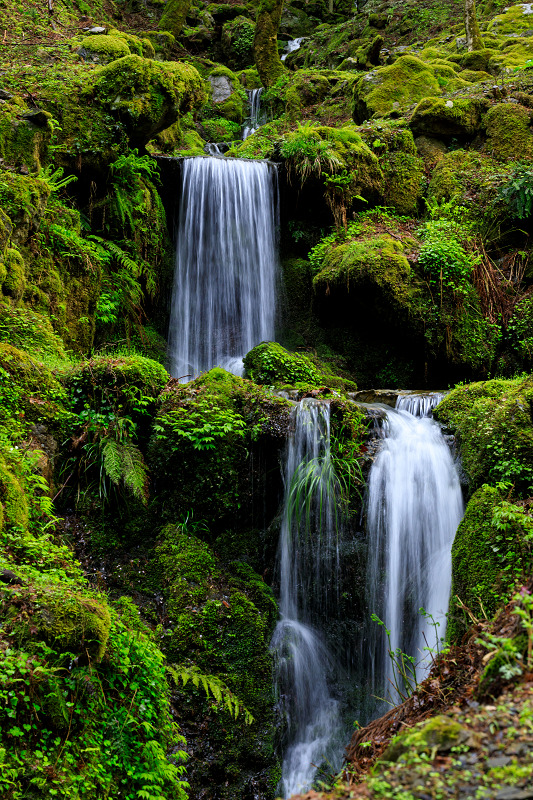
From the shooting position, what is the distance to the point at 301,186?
1031 centimetres

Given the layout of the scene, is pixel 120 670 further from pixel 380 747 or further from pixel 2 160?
pixel 2 160

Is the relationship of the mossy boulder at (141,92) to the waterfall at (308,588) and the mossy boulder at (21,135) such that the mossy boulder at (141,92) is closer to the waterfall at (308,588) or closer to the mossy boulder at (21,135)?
the mossy boulder at (21,135)

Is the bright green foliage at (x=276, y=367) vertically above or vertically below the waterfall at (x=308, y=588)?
above

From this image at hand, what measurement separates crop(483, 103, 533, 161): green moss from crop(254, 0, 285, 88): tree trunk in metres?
10.6

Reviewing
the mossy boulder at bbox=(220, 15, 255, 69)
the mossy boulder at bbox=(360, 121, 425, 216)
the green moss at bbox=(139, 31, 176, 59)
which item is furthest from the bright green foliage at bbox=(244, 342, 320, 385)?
the mossy boulder at bbox=(220, 15, 255, 69)

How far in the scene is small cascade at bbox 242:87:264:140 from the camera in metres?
17.6

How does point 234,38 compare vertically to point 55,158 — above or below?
above

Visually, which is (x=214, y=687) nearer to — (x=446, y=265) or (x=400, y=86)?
(x=446, y=265)

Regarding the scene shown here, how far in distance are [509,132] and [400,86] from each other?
3.52 meters

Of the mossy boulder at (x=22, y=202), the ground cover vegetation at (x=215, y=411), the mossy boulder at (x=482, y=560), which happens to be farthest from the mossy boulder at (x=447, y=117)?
the mossy boulder at (x=482, y=560)

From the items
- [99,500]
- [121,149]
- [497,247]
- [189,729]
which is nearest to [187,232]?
[121,149]

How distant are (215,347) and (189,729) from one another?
6712 millimetres

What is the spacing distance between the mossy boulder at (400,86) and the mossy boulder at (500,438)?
9.66 m

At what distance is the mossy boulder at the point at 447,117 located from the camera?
1110 cm
